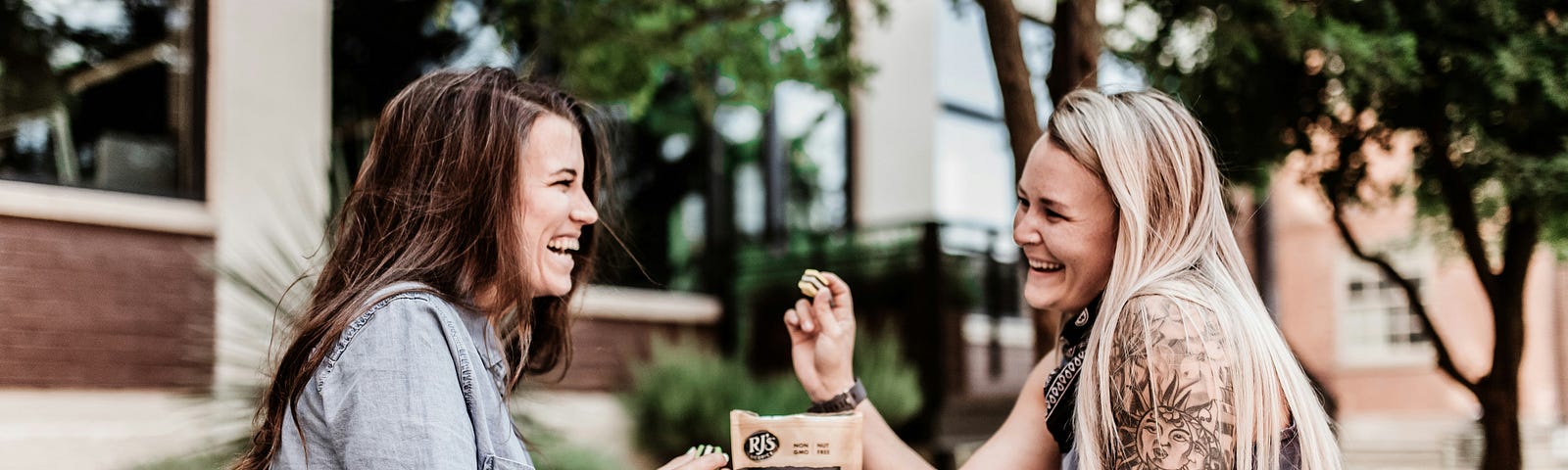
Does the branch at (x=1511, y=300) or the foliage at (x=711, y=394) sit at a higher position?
the branch at (x=1511, y=300)

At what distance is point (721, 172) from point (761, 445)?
7.66 meters

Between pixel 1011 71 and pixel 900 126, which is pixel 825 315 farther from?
pixel 900 126

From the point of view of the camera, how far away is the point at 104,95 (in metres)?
6.30

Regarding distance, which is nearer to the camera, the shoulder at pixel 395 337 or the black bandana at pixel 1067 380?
the shoulder at pixel 395 337

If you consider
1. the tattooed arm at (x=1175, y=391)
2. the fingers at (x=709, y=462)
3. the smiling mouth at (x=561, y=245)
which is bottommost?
the fingers at (x=709, y=462)

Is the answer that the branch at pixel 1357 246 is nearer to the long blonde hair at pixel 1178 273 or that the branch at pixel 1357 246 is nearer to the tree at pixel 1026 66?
the tree at pixel 1026 66

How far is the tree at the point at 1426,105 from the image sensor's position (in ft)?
12.1

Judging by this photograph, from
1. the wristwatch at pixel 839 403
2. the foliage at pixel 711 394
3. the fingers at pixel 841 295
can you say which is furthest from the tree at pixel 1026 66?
the foliage at pixel 711 394

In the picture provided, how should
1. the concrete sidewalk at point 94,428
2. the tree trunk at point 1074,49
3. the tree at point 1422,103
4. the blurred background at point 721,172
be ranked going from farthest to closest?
the concrete sidewalk at point 94,428 < the blurred background at point 721,172 < the tree at point 1422,103 < the tree trunk at point 1074,49

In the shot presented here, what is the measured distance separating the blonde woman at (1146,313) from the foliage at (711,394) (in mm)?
5020

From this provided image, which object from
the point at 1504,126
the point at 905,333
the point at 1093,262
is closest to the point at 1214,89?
the point at 1504,126

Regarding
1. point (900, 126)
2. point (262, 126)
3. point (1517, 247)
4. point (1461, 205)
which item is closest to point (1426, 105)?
point (1461, 205)

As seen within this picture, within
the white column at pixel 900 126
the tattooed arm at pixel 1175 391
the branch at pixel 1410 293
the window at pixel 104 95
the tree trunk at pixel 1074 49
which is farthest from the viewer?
the white column at pixel 900 126

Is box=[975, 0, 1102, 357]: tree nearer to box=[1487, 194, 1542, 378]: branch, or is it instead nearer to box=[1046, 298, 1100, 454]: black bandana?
box=[1046, 298, 1100, 454]: black bandana
